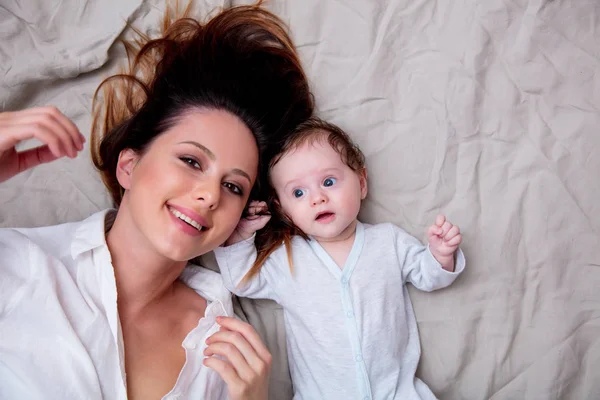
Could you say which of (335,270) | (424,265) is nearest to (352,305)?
(335,270)

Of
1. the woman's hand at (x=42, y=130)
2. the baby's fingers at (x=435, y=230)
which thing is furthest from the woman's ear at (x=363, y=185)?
the woman's hand at (x=42, y=130)

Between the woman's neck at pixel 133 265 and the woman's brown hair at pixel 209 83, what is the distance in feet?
0.68

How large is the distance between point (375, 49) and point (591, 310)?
92cm

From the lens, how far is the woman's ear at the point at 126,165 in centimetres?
132

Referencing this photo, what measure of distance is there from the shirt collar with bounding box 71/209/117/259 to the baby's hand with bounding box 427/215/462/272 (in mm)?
805

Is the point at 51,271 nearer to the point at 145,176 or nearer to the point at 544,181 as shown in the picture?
the point at 145,176

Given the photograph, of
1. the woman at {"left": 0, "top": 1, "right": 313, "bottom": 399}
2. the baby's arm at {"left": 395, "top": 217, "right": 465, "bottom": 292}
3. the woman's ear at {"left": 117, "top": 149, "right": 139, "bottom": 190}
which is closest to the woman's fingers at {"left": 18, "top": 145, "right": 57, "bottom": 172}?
the woman at {"left": 0, "top": 1, "right": 313, "bottom": 399}

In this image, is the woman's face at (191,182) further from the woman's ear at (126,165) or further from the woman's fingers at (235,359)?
the woman's fingers at (235,359)

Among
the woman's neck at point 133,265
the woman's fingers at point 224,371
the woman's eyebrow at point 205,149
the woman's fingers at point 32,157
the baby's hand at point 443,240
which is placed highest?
the woman's eyebrow at point 205,149

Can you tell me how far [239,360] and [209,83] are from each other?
2.25ft

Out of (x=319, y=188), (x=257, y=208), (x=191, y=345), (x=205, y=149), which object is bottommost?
(x=191, y=345)

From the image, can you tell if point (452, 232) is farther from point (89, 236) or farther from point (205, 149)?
point (89, 236)

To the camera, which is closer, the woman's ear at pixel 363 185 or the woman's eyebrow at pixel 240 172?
the woman's eyebrow at pixel 240 172

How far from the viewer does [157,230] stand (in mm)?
1175
